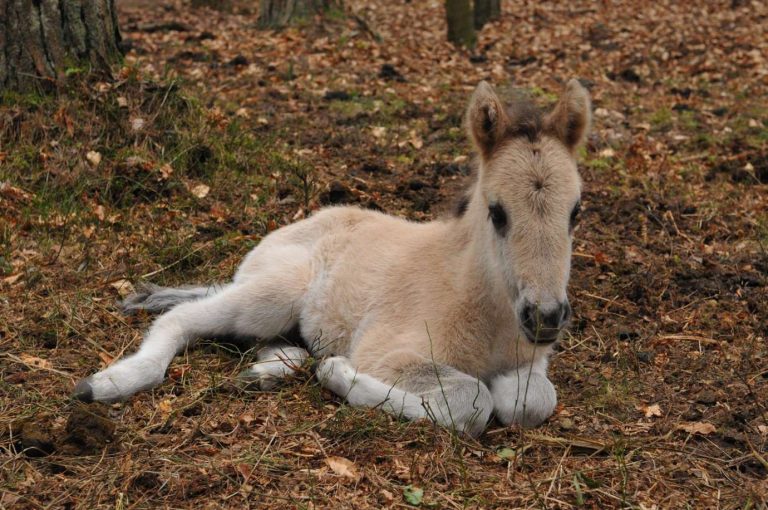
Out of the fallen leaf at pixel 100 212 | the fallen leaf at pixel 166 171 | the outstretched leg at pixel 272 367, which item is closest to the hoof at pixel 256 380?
the outstretched leg at pixel 272 367

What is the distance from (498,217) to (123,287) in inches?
120

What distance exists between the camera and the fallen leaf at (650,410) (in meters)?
4.77

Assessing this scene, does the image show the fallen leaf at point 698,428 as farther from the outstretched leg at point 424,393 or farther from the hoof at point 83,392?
the hoof at point 83,392

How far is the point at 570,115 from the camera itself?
4824 millimetres

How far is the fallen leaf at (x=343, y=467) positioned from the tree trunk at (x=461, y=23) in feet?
35.6

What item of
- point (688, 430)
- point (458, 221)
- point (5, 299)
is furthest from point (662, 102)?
point (5, 299)

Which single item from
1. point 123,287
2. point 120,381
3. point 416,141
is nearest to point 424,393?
point 120,381

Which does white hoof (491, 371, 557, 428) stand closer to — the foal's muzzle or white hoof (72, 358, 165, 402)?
the foal's muzzle

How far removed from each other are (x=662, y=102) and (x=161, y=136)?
6.80m

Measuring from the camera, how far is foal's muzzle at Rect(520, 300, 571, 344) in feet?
13.7

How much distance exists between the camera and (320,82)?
10.8m

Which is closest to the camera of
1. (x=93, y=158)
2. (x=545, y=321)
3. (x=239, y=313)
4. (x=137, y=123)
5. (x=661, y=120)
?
(x=545, y=321)

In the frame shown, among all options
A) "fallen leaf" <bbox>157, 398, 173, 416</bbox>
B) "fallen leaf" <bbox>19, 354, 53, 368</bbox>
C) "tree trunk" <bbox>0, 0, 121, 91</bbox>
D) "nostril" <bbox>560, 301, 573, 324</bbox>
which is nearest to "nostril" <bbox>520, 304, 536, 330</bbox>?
"nostril" <bbox>560, 301, 573, 324</bbox>

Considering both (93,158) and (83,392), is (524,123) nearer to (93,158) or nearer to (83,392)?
(83,392)
